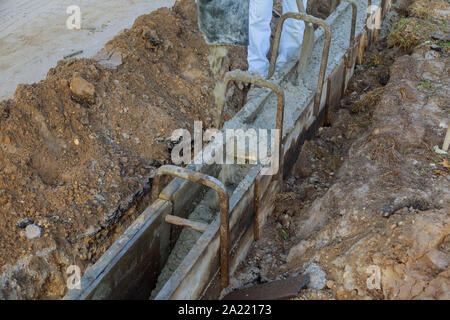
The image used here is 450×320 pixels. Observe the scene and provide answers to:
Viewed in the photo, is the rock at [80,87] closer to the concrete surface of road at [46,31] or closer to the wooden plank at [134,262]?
the concrete surface of road at [46,31]

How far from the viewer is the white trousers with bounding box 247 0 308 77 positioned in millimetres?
5098

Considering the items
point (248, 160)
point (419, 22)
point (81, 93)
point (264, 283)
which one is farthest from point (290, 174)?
point (419, 22)

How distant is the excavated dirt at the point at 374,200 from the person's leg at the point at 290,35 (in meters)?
0.91

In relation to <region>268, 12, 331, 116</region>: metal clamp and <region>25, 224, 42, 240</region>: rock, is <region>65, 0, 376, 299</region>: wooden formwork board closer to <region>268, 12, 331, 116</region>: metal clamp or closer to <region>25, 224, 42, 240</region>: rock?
<region>268, 12, 331, 116</region>: metal clamp

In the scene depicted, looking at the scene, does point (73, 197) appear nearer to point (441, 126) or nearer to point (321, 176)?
point (321, 176)

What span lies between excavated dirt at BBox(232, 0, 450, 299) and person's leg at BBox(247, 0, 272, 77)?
1.09 m

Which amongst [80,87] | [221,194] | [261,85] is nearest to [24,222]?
[80,87]

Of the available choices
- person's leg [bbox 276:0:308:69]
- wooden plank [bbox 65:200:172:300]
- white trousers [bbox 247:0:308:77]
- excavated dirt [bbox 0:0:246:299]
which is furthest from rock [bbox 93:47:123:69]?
wooden plank [bbox 65:200:172:300]

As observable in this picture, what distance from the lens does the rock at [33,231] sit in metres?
3.73

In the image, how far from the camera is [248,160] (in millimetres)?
4051

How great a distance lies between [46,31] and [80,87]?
99.0 inches

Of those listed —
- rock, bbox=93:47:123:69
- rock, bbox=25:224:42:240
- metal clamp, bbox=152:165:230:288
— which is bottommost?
rock, bbox=25:224:42:240

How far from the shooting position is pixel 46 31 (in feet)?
21.9

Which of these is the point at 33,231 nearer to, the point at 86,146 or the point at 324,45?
the point at 86,146
